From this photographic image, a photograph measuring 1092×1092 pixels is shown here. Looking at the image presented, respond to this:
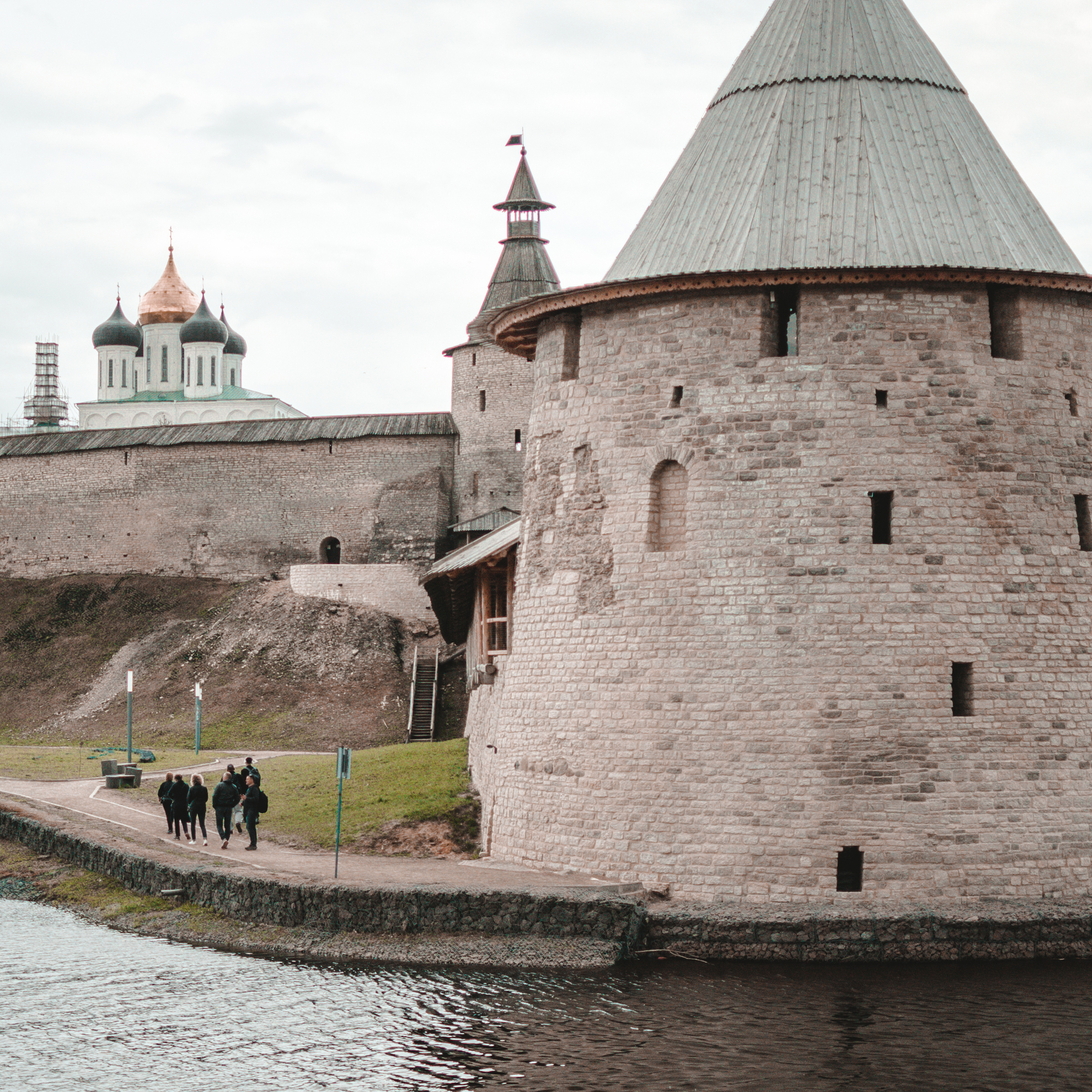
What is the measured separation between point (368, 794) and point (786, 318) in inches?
402

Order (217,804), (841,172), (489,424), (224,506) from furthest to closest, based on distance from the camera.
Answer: (224,506) → (489,424) → (217,804) → (841,172)

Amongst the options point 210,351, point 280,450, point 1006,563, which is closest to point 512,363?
point 280,450

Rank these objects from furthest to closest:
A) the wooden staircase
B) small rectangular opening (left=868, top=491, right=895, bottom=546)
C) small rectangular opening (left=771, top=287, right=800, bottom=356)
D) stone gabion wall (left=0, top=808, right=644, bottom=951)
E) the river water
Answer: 1. the wooden staircase
2. small rectangular opening (left=771, top=287, right=800, bottom=356)
3. small rectangular opening (left=868, top=491, right=895, bottom=546)
4. stone gabion wall (left=0, top=808, right=644, bottom=951)
5. the river water

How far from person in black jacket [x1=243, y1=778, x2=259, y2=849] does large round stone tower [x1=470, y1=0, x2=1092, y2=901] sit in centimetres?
367

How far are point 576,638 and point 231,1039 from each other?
646 cm

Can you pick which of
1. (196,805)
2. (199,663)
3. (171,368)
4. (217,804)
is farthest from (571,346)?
(171,368)

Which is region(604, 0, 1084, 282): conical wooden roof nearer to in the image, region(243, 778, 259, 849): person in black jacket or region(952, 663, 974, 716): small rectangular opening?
region(952, 663, 974, 716): small rectangular opening

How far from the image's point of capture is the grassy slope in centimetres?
2036

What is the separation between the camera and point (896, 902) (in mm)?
14898

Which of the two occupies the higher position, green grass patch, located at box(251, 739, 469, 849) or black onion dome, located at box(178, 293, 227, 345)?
black onion dome, located at box(178, 293, 227, 345)

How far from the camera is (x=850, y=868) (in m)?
15.3

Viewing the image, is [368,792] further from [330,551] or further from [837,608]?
[330,551]

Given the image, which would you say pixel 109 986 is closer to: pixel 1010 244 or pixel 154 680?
pixel 1010 244

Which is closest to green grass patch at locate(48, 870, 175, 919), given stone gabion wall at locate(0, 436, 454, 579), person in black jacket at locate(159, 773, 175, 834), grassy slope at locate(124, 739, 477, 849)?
person in black jacket at locate(159, 773, 175, 834)
